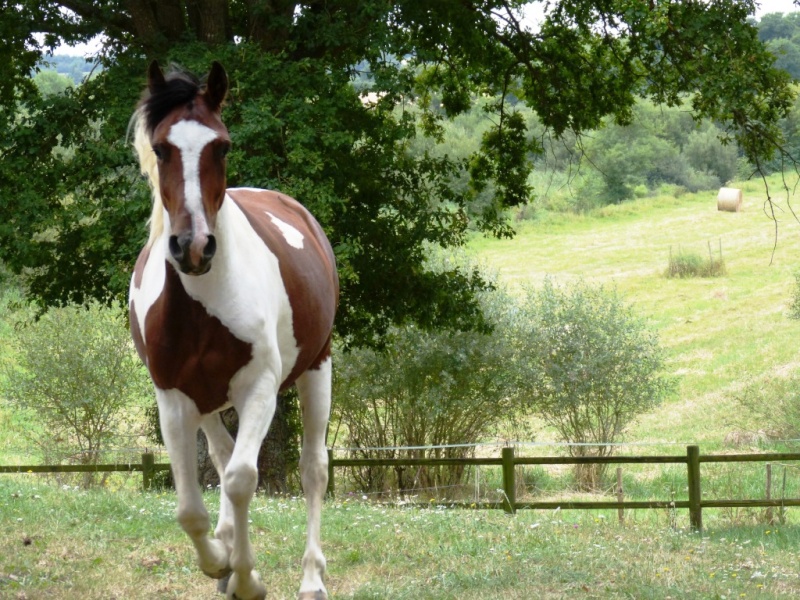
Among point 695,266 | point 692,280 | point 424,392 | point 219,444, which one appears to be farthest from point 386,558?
point 695,266

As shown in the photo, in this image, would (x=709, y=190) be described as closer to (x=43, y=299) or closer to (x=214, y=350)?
(x=43, y=299)

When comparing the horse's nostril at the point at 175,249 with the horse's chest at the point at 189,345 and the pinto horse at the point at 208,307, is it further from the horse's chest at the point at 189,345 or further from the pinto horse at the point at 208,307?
the horse's chest at the point at 189,345

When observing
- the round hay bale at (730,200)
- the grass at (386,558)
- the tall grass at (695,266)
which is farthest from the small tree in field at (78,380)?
the round hay bale at (730,200)

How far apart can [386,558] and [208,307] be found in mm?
3062

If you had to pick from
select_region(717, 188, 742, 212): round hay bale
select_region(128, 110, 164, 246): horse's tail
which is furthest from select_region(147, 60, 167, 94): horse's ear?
select_region(717, 188, 742, 212): round hay bale

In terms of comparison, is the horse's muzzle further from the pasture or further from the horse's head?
the pasture

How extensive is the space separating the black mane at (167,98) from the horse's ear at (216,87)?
5cm

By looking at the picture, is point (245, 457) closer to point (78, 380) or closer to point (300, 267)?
point (300, 267)

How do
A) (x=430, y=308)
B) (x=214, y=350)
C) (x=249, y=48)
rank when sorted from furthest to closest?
(x=430, y=308) < (x=249, y=48) < (x=214, y=350)

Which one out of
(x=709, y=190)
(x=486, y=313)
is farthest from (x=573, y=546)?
(x=709, y=190)

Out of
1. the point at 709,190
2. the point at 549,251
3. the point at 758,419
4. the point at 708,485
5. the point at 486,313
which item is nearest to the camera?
the point at 708,485

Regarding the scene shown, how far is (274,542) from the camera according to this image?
7180 mm

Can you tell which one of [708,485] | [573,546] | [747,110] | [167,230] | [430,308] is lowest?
[708,485]

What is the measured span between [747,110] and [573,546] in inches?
305
